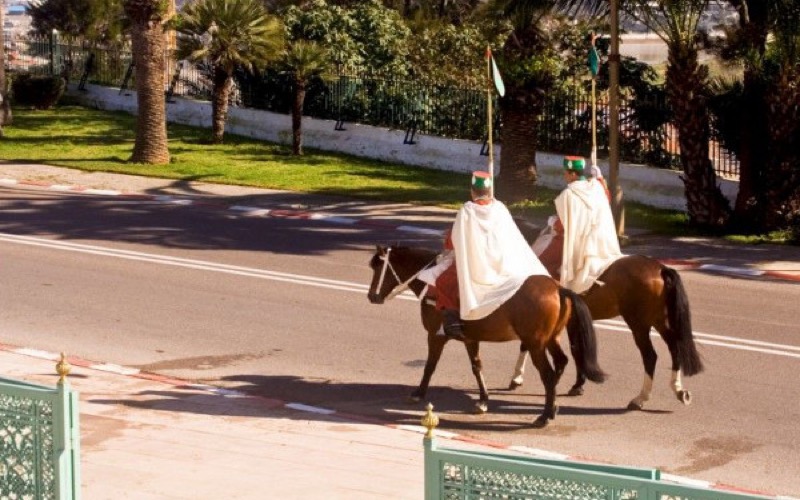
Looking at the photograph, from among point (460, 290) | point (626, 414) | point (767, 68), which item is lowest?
point (626, 414)

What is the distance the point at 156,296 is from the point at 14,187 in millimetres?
11782

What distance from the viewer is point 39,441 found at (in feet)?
30.8

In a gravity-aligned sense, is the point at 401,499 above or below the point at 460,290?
below

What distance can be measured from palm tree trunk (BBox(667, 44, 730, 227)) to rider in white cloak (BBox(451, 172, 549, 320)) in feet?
42.3

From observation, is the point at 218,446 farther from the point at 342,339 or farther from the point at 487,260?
the point at 342,339

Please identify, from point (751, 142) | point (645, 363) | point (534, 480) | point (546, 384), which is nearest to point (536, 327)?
point (546, 384)

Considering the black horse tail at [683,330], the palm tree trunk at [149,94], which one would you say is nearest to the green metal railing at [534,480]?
the black horse tail at [683,330]

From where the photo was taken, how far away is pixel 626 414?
15234mm

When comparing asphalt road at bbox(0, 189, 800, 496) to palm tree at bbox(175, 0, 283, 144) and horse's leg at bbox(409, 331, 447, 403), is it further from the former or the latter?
palm tree at bbox(175, 0, 283, 144)

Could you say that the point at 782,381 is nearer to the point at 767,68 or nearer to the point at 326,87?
the point at 767,68

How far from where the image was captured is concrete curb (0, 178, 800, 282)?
76.7ft

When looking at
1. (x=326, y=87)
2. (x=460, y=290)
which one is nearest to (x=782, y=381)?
(x=460, y=290)

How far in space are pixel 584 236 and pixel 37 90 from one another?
2994cm

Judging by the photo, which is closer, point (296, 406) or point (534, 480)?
point (534, 480)
